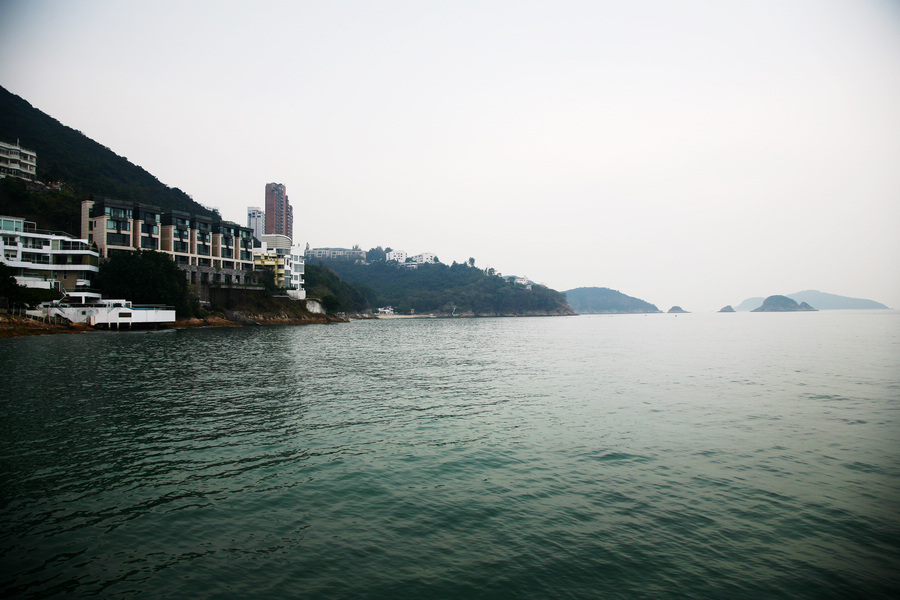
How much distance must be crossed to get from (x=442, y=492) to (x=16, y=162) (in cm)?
18583

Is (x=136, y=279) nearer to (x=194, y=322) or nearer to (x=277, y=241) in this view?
(x=194, y=322)

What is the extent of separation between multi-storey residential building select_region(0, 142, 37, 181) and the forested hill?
3.68 meters

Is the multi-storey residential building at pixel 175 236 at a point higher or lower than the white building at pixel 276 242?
lower

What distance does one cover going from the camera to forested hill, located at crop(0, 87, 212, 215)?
15088 cm

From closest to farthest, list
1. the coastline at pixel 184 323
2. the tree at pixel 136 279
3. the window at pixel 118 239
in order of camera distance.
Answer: the coastline at pixel 184 323 < the tree at pixel 136 279 < the window at pixel 118 239

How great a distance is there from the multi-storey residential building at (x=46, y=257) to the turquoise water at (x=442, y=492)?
76524mm

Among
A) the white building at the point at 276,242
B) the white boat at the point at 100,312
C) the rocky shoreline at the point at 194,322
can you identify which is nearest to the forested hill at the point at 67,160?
the white building at the point at 276,242

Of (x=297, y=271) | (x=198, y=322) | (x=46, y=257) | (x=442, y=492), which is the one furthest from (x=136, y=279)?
(x=442, y=492)

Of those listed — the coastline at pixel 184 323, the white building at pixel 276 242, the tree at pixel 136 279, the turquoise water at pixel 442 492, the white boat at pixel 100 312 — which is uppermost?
the white building at pixel 276 242

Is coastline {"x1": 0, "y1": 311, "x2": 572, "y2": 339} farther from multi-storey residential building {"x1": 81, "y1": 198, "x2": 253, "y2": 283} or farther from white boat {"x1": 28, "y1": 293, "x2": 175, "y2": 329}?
multi-storey residential building {"x1": 81, "y1": 198, "x2": 253, "y2": 283}

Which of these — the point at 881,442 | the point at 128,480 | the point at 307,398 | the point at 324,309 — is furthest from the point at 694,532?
the point at 324,309

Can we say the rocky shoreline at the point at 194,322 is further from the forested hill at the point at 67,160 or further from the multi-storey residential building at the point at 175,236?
the forested hill at the point at 67,160

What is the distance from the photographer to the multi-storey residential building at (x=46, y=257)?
8806 centimetres

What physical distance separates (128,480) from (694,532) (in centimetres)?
1884
